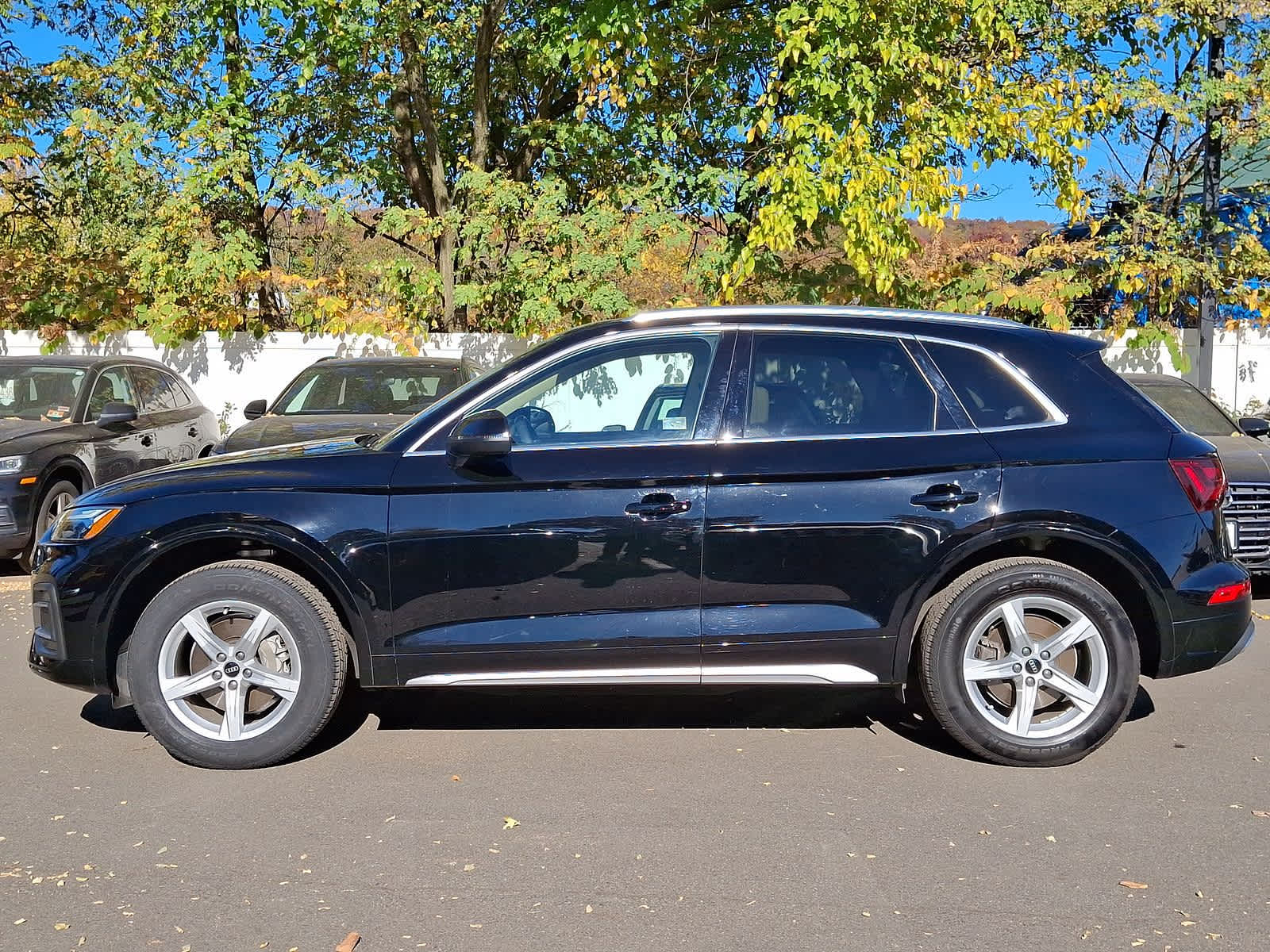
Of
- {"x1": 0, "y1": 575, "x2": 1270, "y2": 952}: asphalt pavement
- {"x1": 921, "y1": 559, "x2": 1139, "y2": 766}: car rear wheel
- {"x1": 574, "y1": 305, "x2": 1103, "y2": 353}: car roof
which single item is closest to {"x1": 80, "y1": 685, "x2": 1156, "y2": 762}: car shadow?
{"x1": 0, "y1": 575, "x2": 1270, "y2": 952}: asphalt pavement

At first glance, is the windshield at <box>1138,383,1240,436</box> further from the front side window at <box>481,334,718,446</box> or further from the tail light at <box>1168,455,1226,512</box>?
the front side window at <box>481,334,718,446</box>

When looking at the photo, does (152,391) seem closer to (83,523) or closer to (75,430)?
(75,430)

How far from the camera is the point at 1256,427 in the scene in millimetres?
9000

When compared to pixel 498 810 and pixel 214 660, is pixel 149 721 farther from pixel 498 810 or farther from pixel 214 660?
pixel 498 810

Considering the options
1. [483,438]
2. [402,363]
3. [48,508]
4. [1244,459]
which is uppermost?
[402,363]

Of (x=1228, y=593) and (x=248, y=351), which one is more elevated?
(x=248, y=351)

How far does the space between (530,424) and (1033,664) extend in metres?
2.24

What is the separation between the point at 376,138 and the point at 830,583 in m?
14.1

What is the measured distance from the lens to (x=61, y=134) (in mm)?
17391

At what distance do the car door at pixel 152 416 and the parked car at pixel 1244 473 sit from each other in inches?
311

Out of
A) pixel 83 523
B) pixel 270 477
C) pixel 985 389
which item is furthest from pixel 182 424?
pixel 985 389

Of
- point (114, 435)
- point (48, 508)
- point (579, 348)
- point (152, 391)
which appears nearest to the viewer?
point (579, 348)

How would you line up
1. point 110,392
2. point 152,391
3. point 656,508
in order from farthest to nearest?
1. point 152,391
2. point 110,392
3. point 656,508

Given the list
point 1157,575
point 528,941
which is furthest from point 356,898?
point 1157,575
